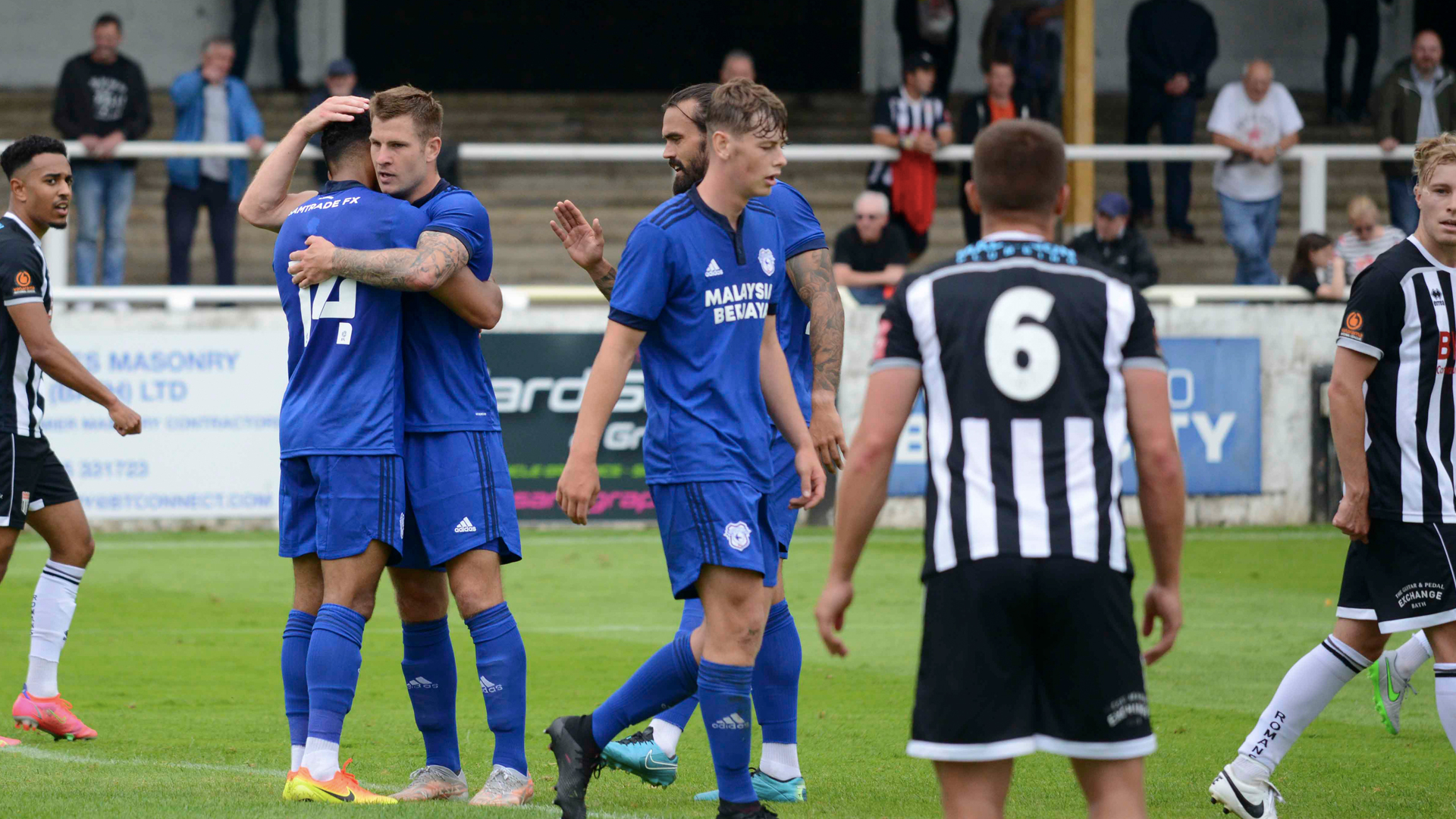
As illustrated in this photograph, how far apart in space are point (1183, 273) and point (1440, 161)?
12.0 meters

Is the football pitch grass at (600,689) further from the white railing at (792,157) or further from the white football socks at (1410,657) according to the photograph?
the white railing at (792,157)

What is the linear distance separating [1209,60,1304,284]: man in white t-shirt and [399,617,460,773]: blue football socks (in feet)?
36.7

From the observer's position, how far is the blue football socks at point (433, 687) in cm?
549

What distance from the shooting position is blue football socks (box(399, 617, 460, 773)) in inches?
216

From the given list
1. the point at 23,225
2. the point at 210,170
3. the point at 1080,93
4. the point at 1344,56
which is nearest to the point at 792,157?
the point at 1080,93

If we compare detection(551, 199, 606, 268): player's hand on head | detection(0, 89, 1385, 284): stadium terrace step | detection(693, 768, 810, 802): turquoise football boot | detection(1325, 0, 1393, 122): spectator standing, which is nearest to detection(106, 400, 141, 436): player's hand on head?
detection(551, 199, 606, 268): player's hand on head

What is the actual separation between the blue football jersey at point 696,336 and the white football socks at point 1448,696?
7.03ft

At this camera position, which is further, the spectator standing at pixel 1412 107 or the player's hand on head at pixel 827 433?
the spectator standing at pixel 1412 107

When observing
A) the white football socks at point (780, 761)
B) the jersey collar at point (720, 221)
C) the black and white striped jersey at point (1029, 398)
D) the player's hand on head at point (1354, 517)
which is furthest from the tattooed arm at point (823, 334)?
the black and white striped jersey at point (1029, 398)

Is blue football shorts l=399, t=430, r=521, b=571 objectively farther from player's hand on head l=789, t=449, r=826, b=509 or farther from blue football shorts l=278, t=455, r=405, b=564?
player's hand on head l=789, t=449, r=826, b=509

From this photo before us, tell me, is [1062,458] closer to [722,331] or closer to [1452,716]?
[722,331]

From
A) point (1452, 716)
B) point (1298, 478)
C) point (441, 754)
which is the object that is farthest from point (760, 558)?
point (1298, 478)

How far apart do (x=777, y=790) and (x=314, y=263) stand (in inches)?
87.9

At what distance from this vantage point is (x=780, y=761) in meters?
5.66
